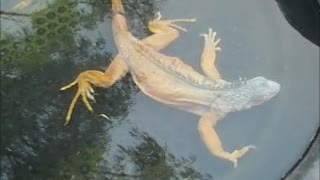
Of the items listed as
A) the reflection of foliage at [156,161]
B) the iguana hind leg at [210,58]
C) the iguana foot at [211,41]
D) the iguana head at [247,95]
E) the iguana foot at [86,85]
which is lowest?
the reflection of foliage at [156,161]

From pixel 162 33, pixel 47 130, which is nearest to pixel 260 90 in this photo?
pixel 162 33

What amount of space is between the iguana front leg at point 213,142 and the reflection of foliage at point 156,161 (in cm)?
3

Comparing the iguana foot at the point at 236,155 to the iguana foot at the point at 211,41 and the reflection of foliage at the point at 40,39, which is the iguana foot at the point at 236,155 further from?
the reflection of foliage at the point at 40,39

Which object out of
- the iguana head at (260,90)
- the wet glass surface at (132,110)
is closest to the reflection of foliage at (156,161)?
the wet glass surface at (132,110)

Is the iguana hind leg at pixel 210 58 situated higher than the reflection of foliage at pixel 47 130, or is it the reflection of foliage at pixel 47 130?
the iguana hind leg at pixel 210 58

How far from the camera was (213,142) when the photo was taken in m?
1.04

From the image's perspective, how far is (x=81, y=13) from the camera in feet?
3.60

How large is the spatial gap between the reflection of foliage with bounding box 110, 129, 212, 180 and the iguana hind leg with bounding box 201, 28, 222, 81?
0.10 metres

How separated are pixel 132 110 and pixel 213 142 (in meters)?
0.10

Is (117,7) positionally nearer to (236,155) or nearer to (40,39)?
(40,39)

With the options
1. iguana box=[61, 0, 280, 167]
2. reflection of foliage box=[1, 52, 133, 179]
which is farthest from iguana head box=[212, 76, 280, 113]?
reflection of foliage box=[1, 52, 133, 179]

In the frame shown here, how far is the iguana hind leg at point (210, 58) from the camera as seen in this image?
3.49 feet

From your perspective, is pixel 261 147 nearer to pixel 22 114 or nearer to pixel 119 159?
pixel 119 159

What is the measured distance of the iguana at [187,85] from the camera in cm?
105
